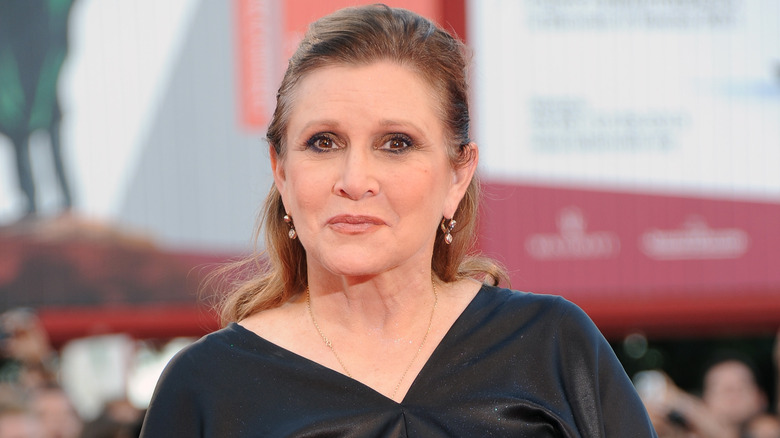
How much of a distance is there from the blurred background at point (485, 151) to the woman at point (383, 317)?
5002 mm

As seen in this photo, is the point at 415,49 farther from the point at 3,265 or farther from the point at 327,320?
the point at 3,265

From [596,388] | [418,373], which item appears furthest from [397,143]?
[596,388]

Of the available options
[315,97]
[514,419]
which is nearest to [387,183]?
[315,97]

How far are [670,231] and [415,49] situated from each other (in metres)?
5.84

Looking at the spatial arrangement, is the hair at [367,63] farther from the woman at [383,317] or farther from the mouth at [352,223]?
the mouth at [352,223]

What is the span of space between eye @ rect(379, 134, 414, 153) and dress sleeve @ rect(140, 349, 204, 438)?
0.45m

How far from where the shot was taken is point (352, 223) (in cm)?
155

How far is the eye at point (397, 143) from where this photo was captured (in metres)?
1.57

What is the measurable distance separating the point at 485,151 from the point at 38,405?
3.34 m

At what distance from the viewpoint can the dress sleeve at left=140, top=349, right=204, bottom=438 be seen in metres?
1.61

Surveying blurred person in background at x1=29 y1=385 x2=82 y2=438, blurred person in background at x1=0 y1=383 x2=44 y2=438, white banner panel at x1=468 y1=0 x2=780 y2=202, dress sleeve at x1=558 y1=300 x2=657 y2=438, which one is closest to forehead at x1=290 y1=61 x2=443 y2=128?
dress sleeve at x1=558 y1=300 x2=657 y2=438

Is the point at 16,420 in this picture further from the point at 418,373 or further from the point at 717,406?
the point at 717,406

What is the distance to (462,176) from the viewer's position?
1730 mm

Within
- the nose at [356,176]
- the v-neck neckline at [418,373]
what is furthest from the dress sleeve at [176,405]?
the nose at [356,176]
